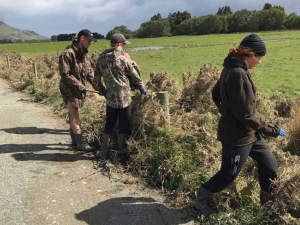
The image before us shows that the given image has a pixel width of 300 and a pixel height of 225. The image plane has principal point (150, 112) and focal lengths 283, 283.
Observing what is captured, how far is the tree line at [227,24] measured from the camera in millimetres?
96688

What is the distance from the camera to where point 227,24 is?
104875 millimetres

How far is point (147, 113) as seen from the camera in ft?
16.8

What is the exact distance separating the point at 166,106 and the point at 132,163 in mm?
1299

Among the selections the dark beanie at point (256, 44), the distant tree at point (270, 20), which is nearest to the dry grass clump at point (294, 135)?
the dark beanie at point (256, 44)

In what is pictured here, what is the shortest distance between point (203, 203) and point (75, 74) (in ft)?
11.0

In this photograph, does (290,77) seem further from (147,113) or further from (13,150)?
(13,150)

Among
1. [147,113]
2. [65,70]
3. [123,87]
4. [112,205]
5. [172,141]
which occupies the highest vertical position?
[65,70]

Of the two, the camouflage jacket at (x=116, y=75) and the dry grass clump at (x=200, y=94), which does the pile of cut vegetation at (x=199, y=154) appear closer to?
the dry grass clump at (x=200, y=94)

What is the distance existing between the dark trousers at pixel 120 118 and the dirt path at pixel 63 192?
0.74 meters

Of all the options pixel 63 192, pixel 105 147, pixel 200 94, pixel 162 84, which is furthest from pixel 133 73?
pixel 162 84

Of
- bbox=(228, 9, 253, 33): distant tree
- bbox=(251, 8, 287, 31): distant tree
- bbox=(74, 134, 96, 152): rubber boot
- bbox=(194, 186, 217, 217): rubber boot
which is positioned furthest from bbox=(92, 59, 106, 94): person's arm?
bbox=(228, 9, 253, 33): distant tree

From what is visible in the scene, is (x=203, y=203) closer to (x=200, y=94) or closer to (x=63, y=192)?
(x=63, y=192)

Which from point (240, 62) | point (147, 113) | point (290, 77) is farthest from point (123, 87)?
point (290, 77)

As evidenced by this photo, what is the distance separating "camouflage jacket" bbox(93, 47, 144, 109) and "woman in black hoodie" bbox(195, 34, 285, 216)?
73.9 inches
